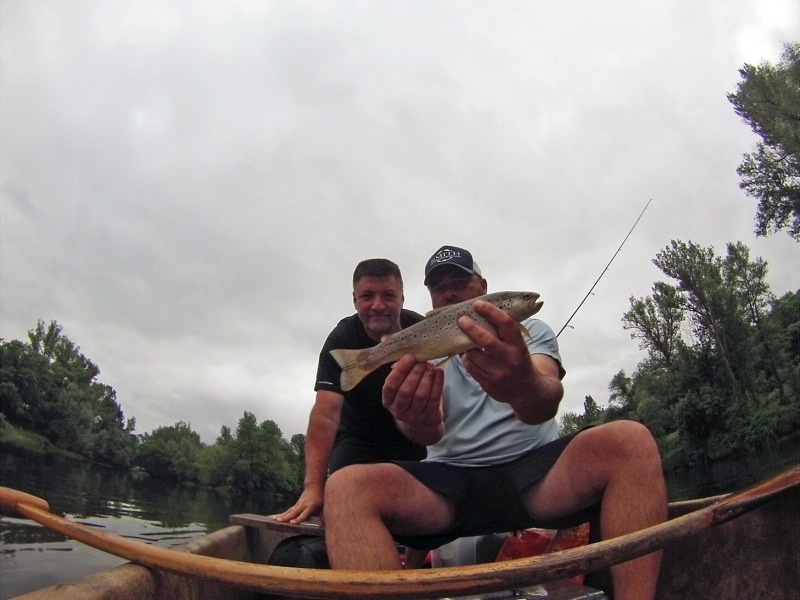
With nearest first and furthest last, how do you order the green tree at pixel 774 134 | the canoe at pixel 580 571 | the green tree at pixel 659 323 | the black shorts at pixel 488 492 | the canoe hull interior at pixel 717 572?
the canoe at pixel 580 571, the canoe hull interior at pixel 717 572, the black shorts at pixel 488 492, the green tree at pixel 774 134, the green tree at pixel 659 323

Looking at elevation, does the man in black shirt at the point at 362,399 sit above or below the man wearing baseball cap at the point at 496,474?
above

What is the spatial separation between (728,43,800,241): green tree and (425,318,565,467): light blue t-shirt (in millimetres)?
25368

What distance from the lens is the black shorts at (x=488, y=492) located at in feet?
7.45

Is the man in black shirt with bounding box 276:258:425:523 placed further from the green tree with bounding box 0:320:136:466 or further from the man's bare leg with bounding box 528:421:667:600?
the green tree with bounding box 0:320:136:466

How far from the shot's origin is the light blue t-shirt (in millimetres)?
2576

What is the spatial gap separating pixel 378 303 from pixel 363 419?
3.13ft

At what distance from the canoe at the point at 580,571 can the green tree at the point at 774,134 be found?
2565 cm

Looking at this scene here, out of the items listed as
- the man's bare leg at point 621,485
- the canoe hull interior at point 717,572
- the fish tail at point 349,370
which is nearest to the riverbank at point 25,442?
the fish tail at point 349,370

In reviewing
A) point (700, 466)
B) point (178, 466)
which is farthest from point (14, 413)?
point (700, 466)

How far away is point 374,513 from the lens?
2.01 metres

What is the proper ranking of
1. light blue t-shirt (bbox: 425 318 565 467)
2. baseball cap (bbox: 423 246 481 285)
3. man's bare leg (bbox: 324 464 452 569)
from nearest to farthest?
man's bare leg (bbox: 324 464 452 569), light blue t-shirt (bbox: 425 318 565 467), baseball cap (bbox: 423 246 481 285)

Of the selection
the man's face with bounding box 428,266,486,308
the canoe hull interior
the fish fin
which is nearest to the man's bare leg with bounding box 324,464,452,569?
the fish fin

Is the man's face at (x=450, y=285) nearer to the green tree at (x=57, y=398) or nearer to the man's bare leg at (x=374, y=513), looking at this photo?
the man's bare leg at (x=374, y=513)

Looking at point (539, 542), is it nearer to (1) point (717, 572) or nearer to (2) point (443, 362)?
(1) point (717, 572)
